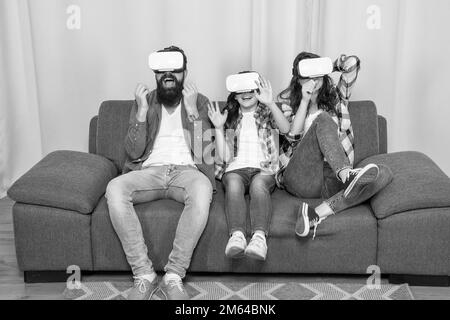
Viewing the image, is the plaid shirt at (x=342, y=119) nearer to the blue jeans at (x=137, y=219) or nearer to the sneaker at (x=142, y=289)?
the blue jeans at (x=137, y=219)

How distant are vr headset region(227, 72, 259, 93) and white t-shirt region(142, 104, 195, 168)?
301 millimetres

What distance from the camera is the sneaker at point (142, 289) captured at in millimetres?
2613

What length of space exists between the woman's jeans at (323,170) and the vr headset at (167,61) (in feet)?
2.20

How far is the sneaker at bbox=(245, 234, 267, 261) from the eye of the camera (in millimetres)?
2586

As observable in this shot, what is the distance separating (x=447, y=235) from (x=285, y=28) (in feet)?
A: 5.28

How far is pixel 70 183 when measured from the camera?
2836 millimetres

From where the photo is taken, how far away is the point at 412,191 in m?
2.73

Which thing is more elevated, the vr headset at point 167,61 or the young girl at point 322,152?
the vr headset at point 167,61

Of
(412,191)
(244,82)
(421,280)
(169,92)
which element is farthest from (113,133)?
(421,280)

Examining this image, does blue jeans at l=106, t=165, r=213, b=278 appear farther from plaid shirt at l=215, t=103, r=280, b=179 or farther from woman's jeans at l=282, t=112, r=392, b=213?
woman's jeans at l=282, t=112, r=392, b=213

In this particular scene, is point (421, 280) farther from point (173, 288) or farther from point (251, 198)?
point (173, 288)

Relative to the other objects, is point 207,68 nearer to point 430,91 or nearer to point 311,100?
point 311,100

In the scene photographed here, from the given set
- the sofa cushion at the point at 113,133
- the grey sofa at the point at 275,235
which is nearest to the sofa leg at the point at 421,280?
the grey sofa at the point at 275,235

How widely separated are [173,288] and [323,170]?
2.86ft
